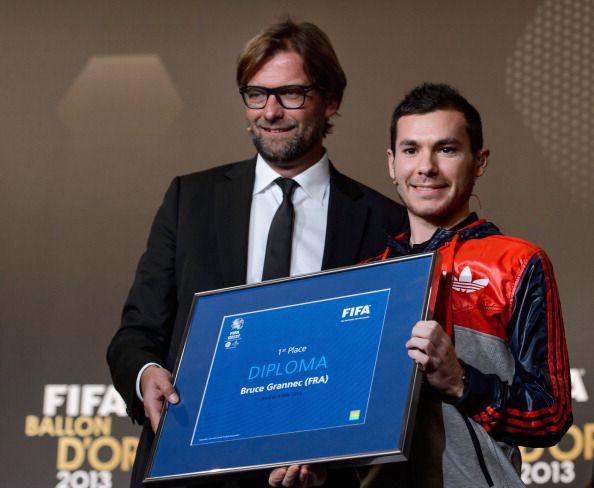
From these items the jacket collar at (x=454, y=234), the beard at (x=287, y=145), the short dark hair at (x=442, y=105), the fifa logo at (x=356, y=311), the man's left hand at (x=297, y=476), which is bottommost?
the man's left hand at (x=297, y=476)

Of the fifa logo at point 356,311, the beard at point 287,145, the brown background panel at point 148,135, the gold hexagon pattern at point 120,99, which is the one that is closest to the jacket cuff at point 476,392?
the fifa logo at point 356,311

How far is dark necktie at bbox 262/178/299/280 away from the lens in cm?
212

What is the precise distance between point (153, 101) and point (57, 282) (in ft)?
2.73

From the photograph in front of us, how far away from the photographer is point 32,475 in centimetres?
370

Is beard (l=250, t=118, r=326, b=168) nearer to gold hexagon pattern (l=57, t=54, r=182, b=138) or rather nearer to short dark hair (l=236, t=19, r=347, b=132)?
short dark hair (l=236, t=19, r=347, b=132)

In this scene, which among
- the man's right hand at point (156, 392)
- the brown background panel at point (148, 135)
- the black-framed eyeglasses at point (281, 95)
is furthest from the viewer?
the brown background panel at point (148, 135)

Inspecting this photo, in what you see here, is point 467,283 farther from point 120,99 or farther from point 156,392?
point 120,99

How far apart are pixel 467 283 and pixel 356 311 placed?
0.20 meters

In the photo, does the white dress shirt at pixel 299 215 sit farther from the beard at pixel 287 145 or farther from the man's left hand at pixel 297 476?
the man's left hand at pixel 297 476

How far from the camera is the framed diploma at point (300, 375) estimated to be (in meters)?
1.57

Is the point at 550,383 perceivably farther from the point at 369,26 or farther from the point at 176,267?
the point at 369,26

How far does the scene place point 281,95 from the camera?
224 cm

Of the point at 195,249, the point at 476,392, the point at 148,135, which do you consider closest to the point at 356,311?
the point at 476,392

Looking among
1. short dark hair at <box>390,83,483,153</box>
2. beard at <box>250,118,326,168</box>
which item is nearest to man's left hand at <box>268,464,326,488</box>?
short dark hair at <box>390,83,483,153</box>
